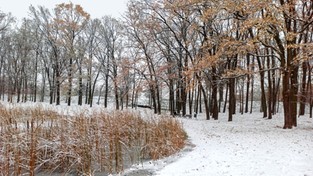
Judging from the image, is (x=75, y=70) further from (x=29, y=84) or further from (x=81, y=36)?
(x=29, y=84)

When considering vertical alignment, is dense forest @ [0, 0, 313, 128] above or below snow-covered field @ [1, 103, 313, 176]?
above

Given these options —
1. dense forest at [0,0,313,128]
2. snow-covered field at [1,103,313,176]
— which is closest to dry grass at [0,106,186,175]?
snow-covered field at [1,103,313,176]

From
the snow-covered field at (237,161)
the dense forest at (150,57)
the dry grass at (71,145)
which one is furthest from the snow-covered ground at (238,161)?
the dense forest at (150,57)

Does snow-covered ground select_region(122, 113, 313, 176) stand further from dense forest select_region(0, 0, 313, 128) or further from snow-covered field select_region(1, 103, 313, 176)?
dense forest select_region(0, 0, 313, 128)

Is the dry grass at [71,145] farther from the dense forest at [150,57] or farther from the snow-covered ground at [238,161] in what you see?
the dense forest at [150,57]

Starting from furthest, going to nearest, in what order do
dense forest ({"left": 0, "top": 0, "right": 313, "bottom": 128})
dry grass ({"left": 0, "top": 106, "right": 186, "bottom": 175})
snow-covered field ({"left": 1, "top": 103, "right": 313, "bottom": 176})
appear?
1. dense forest ({"left": 0, "top": 0, "right": 313, "bottom": 128})
2. dry grass ({"left": 0, "top": 106, "right": 186, "bottom": 175})
3. snow-covered field ({"left": 1, "top": 103, "right": 313, "bottom": 176})

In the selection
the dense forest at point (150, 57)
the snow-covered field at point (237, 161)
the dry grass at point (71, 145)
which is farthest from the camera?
the dense forest at point (150, 57)

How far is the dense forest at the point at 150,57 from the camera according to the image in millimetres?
15469

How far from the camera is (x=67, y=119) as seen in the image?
5.96 meters

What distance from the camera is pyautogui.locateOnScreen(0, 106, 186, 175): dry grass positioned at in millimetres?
4820

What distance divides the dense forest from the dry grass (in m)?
5.19

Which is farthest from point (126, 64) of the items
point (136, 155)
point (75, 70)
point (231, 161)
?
point (231, 161)

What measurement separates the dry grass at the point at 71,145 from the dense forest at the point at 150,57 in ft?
17.0

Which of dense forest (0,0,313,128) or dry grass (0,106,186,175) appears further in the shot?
dense forest (0,0,313,128)
